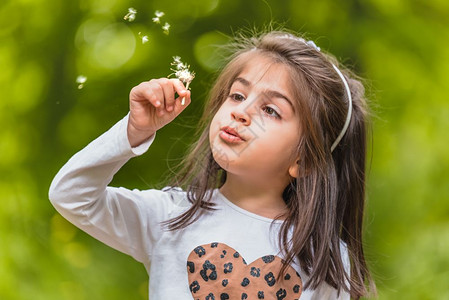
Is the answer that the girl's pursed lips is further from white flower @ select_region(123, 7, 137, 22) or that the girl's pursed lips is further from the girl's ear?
white flower @ select_region(123, 7, 137, 22)

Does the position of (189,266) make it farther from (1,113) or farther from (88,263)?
(1,113)

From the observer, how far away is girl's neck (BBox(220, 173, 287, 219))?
113 cm

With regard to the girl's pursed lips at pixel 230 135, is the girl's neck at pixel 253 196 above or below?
below

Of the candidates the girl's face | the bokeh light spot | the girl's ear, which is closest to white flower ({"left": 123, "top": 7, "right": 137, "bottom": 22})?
the bokeh light spot

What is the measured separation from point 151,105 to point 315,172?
305mm

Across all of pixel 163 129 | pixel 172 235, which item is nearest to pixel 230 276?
pixel 172 235

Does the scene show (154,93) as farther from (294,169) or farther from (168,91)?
(294,169)

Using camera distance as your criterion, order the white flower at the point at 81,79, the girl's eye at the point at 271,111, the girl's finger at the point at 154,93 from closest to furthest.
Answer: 1. the girl's finger at the point at 154,93
2. the girl's eye at the point at 271,111
3. the white flower at the point at 81,79

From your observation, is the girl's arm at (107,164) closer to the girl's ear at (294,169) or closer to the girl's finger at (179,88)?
the girl's finger at (179,88)

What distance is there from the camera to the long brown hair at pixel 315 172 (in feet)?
3.66

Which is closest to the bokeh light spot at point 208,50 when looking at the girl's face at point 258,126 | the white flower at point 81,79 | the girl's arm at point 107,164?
the white flower at point 81,79

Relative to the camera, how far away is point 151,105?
3.37 ft

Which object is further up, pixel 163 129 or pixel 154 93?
pixel 154 93

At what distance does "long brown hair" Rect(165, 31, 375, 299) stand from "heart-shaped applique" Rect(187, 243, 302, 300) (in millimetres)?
28
